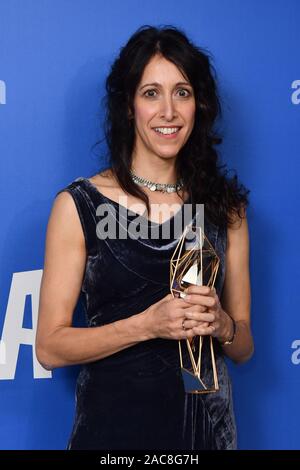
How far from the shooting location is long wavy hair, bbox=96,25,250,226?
5.01 feet

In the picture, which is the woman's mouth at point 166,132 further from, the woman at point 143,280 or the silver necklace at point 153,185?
the silver necklace at point 153,185

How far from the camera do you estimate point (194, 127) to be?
1.63 m

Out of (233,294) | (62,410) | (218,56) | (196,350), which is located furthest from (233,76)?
(62,410)

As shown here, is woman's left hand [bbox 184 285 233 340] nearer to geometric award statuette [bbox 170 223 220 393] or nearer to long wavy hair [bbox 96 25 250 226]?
geometric award statuette [bbox 170 223 220 393]

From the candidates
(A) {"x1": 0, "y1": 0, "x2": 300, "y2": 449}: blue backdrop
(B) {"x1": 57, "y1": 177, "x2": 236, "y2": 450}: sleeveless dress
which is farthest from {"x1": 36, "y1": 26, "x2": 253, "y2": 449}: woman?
(A) {"x1": 0, "y1": 0, "x2": 300, "y2": 449}: blue backdrop

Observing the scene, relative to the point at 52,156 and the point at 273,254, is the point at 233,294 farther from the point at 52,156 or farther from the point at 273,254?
the point at 52,156

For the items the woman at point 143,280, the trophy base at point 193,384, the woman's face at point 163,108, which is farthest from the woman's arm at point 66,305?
the woman's face at point 163,108

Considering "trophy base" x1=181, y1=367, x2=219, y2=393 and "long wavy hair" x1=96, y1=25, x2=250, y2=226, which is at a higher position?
"long wavy hair" x1=96, y1=25, x2=250, y2=226

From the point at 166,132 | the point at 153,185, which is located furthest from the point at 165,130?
the point at 153,185

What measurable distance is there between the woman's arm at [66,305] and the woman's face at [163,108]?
0.68 ft

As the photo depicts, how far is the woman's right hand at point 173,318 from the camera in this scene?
130cm

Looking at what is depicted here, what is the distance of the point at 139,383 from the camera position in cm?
142

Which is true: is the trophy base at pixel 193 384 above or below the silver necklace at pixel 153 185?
below

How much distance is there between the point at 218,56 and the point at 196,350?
0.73 meters
